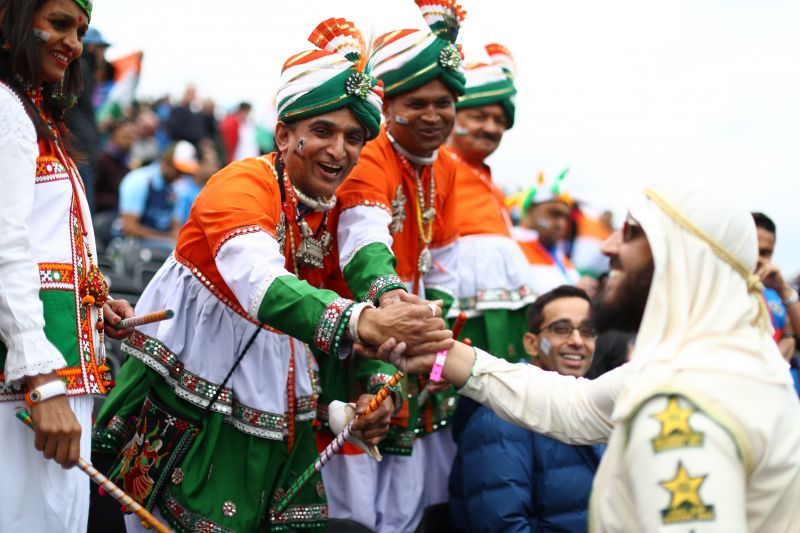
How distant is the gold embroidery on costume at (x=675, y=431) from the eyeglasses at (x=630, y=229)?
58 centimetres

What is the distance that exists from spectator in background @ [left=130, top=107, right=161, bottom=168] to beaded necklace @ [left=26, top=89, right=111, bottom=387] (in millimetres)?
9343

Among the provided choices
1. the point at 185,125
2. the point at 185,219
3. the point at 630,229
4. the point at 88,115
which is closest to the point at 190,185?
the point at 185,219

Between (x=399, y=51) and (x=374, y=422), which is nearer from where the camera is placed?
(x=374, y=422)

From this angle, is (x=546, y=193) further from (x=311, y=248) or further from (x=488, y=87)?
(x=311, y=248)

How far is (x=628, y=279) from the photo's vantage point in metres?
2.81

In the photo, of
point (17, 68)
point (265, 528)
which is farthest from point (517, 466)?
point (17, 68)

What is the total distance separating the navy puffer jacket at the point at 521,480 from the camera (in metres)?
4.24

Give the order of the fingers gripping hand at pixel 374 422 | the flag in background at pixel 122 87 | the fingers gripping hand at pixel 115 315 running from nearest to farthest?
the fingers gripping hand at pixel 115 315
the fingers gripping hand at pixel 374 422
the flag in background at pixel 122 87

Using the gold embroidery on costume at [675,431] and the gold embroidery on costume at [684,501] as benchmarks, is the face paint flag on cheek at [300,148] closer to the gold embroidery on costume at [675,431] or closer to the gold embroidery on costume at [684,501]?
the gold embroidery on costume at [675,431]

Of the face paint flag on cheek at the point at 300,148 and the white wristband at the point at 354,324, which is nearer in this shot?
the white wristband at the point at 354,324

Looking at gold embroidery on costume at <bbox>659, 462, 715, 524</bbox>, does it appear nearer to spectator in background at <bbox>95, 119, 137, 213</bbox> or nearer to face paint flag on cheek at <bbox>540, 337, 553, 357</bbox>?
face paint flag on cheek at <bbox>540, 337, 553, 357</bbox>

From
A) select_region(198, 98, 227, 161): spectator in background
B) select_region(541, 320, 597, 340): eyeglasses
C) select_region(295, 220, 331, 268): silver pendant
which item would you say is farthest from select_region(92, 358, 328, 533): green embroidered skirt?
select_region(198, 98, 227, 161): spectator in background

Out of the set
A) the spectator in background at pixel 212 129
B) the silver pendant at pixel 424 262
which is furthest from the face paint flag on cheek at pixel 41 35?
the spectator in background at pixel 212 129

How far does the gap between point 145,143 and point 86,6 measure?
32.8ft
